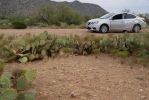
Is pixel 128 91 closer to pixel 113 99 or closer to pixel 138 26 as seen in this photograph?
pixel 113 99

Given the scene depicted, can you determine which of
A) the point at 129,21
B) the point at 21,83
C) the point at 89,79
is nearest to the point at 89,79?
the point at 89,79

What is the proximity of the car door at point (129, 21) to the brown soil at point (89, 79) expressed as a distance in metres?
18.1

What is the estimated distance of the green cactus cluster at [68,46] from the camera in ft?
37.5

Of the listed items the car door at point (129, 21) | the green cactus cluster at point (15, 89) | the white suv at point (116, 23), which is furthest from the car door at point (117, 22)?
the green cactus cluster at point (15, 89)

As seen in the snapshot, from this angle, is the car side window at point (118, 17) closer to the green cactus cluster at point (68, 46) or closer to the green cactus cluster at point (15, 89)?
the green cactus cluster at point (68, 46)

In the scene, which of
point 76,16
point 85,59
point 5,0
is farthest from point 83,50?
point 5,0

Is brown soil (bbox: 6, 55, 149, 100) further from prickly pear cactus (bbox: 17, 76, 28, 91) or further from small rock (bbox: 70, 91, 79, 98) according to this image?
prickly pear cactus (bbox: 17, 76, 28, 91)

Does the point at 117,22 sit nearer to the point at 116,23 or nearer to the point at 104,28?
the point at 116,23

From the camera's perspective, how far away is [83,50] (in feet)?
40.4

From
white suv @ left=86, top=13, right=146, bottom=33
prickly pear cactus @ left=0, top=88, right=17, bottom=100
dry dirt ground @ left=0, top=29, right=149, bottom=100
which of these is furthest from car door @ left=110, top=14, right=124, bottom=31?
prickly pear cactus @ left=0, top=88, right=17, bottom=100

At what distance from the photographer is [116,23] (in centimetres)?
2931

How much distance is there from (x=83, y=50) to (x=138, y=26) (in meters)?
18.9

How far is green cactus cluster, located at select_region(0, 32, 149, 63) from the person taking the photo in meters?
11.4

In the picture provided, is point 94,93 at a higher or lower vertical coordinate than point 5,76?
lower
